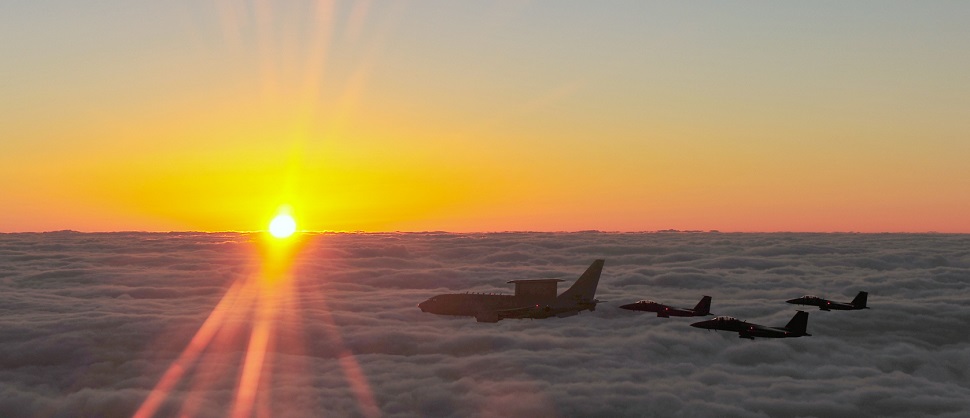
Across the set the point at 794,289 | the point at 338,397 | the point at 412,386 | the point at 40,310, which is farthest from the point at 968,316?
the point at 40,310

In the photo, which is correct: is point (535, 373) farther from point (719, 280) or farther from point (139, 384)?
point (719, 280)

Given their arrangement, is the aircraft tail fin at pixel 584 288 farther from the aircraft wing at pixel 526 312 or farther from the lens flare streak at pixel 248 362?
the lens flare streak at pixel 248 362

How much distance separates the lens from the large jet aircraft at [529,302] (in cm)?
9275

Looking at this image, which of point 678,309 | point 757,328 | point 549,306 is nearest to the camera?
point 757,328

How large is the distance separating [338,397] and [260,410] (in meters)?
11.1

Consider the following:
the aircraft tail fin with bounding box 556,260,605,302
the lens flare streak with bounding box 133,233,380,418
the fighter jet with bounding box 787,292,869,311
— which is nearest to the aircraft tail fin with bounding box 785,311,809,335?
the fighter jet with bounding box 787,292,869,311

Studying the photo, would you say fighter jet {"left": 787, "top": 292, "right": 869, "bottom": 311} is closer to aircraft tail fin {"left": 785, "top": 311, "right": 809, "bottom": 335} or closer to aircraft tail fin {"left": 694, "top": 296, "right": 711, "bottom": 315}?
aircraft tail fin {"left": 694, "top": 296, "right": 711, "bottom": 315}

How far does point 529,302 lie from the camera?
9306cm

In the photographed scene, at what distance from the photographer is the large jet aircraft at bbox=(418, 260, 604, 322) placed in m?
92.8

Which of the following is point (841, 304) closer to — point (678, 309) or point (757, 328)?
point (678, 309)

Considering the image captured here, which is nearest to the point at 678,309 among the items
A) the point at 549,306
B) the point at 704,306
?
the point at 704,306

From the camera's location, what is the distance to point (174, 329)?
5037 inches

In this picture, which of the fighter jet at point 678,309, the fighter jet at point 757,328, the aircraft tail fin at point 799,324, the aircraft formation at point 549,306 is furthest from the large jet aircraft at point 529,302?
the aircraft tail fin at point 799,324

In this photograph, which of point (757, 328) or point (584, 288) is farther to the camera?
point (584, 288)
